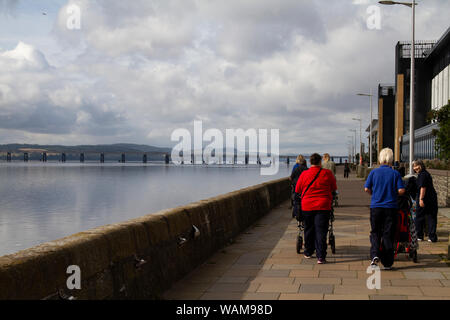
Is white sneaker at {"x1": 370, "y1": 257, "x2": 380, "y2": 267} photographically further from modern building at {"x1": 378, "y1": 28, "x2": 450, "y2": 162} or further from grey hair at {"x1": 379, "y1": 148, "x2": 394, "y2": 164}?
modern building at {"x1": 378, "y1": 28, "x2": 450, "y2": 162}

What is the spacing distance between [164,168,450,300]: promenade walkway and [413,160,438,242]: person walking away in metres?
0.38

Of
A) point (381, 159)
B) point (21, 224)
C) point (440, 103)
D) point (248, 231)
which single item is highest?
point (440, 103)

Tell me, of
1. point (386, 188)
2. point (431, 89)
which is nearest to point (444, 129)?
point (386, 188)

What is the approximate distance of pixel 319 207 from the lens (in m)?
8.55

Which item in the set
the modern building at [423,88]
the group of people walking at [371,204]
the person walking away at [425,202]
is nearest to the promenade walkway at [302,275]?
the group of people walking at [371,204]

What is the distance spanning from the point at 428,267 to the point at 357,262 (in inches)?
40.0

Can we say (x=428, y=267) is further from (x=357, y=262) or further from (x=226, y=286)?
(x=226, y=286)

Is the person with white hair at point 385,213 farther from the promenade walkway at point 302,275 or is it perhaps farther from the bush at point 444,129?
the bush at point 444,129

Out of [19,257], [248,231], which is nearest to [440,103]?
[248,231]

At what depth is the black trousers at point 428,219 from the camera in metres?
10.9

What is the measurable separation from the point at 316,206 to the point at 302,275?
4.53 feet

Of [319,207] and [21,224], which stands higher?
[319,207]
